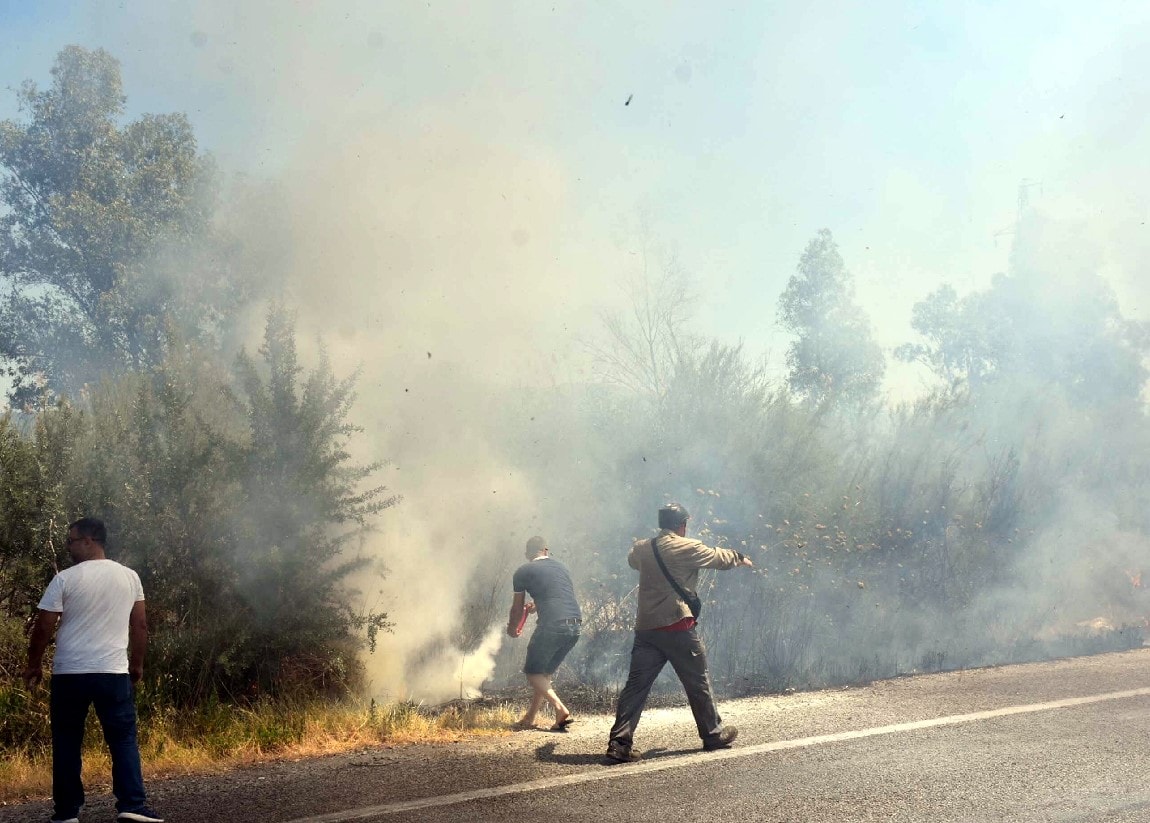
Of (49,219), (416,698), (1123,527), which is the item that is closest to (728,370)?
(416,698)

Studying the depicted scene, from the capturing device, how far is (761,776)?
572 centimetres

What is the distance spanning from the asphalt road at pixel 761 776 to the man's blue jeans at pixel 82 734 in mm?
227

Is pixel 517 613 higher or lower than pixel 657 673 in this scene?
higher

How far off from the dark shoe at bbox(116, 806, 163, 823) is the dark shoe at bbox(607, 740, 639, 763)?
2724mm

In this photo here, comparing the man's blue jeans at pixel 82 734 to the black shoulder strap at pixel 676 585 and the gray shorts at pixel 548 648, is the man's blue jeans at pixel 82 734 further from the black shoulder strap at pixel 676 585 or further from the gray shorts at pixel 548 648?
the black shoulder strap at pixel 676 585

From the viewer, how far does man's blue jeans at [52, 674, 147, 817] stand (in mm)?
4977

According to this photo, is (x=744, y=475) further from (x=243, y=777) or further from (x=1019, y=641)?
(x=243, y=777)

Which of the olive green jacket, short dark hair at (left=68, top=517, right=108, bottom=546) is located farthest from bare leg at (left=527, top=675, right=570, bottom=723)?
short dark hair at (left=68, top=517, right=108, bottom=546)

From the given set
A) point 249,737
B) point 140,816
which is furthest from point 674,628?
point 140,816

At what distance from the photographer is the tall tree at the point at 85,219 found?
18812 millimetres

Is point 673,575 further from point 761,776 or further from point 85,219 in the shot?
point 85,219

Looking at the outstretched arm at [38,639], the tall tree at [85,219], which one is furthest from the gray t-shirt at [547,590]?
the tall tree at [85,219]

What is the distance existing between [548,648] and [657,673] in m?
1.26

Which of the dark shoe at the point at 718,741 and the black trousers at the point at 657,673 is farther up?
the black trousers at the point at 657,673
